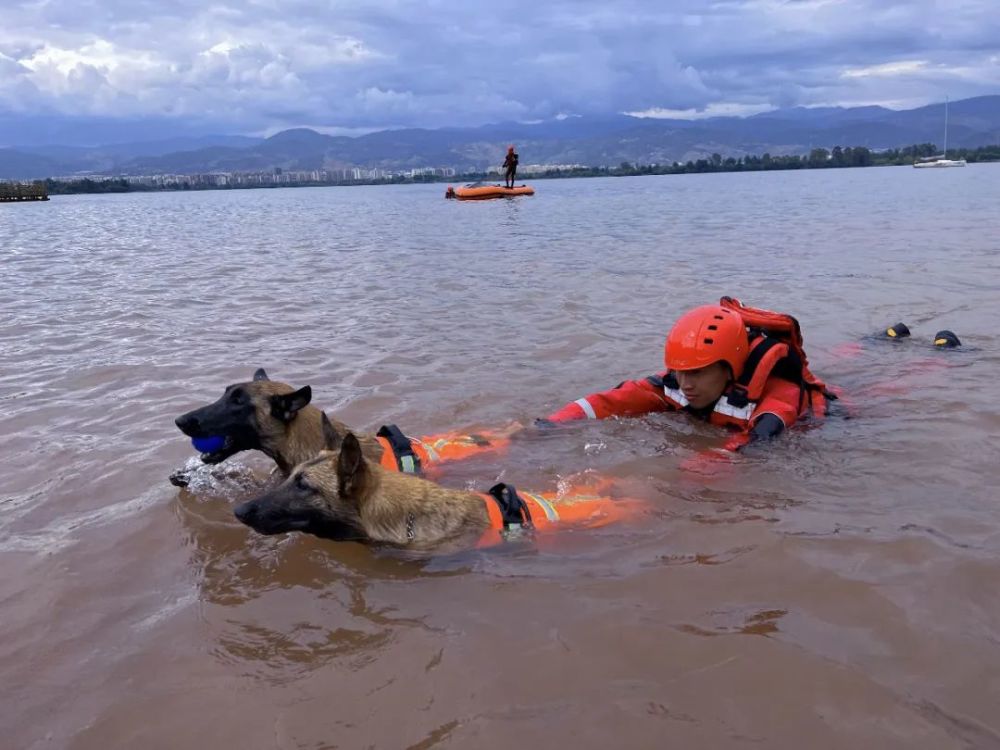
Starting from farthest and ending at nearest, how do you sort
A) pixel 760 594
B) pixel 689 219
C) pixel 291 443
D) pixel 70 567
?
pixel 689 219 → pixel 291 443 → pixel 70 567 → pixel 760 594

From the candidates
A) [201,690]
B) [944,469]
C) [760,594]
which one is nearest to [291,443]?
[201,690]

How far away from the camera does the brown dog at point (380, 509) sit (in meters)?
5.35

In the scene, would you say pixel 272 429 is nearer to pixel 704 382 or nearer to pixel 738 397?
pixel 704 382

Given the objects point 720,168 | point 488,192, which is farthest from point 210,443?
point 720,168

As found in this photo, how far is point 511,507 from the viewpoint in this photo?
5.88 metres

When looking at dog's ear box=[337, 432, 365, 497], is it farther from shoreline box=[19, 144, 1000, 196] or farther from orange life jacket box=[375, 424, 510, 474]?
shoreline box=[19, 144, 1000, 196]

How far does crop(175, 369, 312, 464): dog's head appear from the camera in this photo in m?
6.44

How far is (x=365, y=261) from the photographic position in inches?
949

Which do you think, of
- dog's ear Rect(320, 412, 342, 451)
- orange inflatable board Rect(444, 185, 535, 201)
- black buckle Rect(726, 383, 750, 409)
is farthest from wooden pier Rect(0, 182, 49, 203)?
black buckle Rect(726, 383, 750, 409)

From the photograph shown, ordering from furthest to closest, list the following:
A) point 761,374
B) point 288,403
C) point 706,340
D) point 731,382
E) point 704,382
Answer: point 731,382
point 704,382
point 761,374
point 706,340
point 288,403

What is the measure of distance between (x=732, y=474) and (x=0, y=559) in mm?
5928

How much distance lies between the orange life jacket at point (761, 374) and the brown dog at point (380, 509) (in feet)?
9.31

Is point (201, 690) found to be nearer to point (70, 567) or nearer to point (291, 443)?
point (70, 567)

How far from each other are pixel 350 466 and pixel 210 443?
1.93 m
